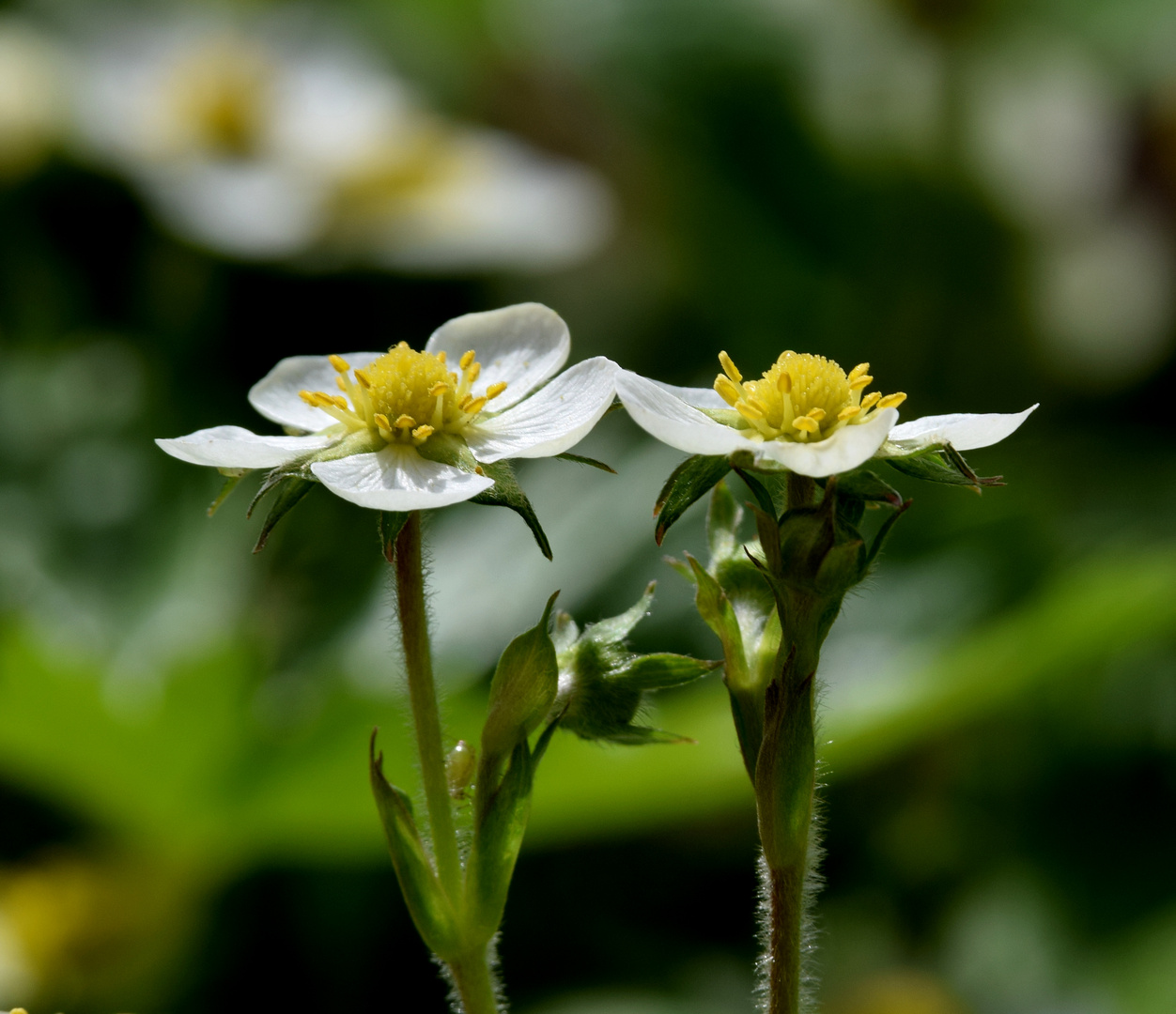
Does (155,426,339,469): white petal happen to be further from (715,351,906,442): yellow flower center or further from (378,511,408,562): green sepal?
(715,351,906,442): yellow flower center

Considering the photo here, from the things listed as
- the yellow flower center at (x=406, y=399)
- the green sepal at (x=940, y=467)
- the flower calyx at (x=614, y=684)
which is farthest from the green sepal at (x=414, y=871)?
the green sepal at (x=940, y=467)

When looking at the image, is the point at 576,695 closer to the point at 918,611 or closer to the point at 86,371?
the point at 918,611

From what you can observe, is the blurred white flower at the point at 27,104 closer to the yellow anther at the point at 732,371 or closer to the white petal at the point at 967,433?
the yellow anther at the point at 732,371

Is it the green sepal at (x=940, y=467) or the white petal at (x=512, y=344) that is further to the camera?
the white petal at (x=512, y=344)

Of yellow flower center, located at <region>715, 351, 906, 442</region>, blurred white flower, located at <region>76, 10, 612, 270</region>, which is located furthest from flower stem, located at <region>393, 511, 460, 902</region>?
blurred white flower, located at <region>76, 10, 612, 270</region>

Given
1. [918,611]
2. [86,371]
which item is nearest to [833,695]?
[918,611]

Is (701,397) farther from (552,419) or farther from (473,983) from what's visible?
(473,983)

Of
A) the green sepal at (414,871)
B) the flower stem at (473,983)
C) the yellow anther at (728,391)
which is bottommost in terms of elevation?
the flower stem at (473,983)
